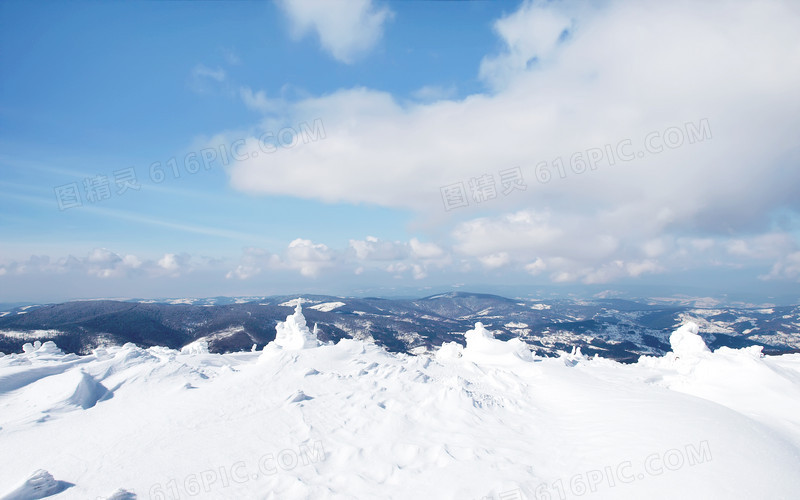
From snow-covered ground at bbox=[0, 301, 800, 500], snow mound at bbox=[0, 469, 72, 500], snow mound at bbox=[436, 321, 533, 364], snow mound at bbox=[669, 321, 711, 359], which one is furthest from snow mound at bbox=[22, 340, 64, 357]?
snow mound at bbox=[669, 321, 711, 359]

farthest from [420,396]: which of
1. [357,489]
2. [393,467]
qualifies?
[357,489]

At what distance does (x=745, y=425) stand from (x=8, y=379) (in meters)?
49.3

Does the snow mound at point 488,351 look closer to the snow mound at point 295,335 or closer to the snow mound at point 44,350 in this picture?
the snow mound at point 295,335

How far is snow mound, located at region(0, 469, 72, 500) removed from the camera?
13023 millimetres

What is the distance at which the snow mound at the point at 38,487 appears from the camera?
1302cm

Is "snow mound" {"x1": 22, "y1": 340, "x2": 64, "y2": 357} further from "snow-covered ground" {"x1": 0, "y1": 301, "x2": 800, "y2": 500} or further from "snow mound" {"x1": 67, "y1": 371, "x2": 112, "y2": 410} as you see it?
"snow mound" {"x1": 67, "y1": 371, "x2": 112, "y2": 410}

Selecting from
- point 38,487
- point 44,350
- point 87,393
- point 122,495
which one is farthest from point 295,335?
point 122,495

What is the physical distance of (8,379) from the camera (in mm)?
26938

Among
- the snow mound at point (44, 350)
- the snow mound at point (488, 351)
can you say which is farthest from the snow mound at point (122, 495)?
the snow mound at point (44, 350)

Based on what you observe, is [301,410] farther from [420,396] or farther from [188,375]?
[188,375]

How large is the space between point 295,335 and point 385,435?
2984 centimetres

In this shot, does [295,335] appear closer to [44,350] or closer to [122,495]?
[44,350]

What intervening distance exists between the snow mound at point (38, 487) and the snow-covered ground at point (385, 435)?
41 millimetres

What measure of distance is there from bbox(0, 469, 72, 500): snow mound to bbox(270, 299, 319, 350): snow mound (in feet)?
94.9
